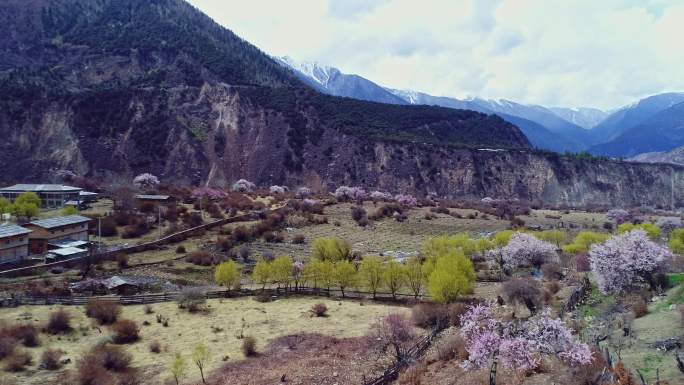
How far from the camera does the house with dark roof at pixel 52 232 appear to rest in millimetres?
43812

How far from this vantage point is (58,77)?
114 metres

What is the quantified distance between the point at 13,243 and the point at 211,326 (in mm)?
20987

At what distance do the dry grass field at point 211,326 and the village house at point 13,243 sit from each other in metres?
10.1

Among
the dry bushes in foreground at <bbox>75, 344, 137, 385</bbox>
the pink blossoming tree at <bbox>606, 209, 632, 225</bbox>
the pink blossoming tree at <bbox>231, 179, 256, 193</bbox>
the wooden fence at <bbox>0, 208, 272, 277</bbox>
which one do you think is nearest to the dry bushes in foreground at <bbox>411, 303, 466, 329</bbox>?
the dry bushes in foreground at <bbox>75, 344, 137, 385</bbox>

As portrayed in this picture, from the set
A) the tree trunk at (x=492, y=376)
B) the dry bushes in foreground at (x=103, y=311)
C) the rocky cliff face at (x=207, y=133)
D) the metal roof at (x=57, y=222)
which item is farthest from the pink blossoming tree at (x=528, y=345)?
the rocky cliff face at (x=207, y=133)

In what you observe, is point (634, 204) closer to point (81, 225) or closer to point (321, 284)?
point (321, 284)

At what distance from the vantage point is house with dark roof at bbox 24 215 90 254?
43.8 meters

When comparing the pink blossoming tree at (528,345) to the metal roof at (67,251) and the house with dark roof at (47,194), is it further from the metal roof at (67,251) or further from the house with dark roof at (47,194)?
the house with dark roof at (47,194)

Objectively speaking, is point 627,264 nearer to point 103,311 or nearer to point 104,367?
point 104,367

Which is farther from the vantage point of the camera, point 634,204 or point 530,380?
point 634,204

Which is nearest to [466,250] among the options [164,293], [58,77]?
[164,293]

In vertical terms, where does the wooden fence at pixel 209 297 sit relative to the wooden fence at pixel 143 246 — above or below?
below

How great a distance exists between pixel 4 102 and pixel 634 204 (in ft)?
418

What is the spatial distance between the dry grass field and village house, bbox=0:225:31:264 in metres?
10.1
